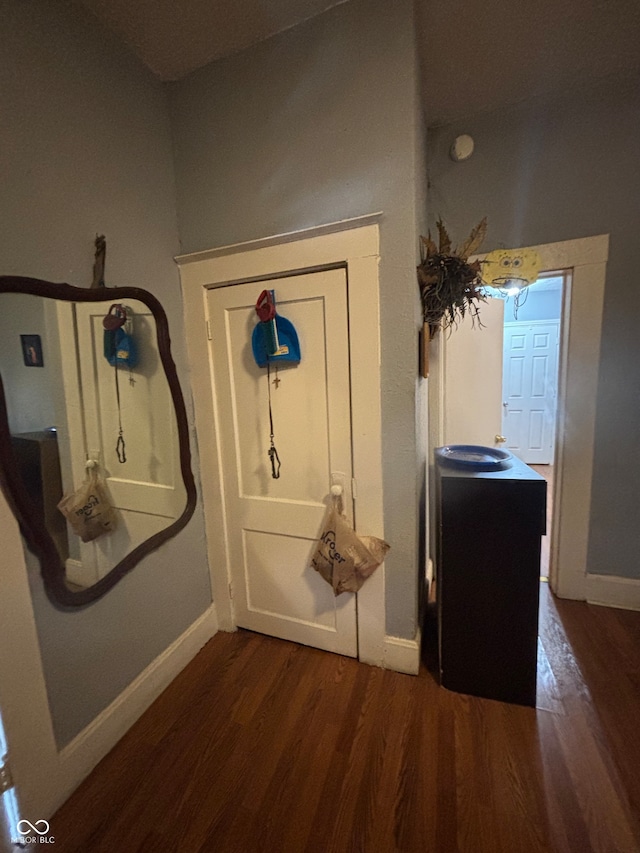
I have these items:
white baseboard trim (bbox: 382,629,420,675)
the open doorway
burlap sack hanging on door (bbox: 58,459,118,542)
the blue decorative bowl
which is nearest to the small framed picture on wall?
burlap sack hanging on door (bbox: 58,459,118,542)

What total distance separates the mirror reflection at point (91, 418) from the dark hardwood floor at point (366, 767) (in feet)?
2.38

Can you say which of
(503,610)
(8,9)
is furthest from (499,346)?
(8,9)

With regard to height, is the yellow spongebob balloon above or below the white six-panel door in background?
above

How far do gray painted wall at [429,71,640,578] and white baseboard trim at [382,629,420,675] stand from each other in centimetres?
125

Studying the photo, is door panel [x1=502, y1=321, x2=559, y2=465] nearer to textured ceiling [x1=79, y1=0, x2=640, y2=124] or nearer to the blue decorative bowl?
textured ceiling [x1=79, y1=0, x2=640, y2=124]

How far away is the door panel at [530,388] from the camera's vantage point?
463 cm

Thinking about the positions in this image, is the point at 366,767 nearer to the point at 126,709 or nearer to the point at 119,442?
the point at 126,709

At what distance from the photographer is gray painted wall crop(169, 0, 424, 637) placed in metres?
1.31

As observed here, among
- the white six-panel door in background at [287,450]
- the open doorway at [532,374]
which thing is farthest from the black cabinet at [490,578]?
the open doorway at [532,374]

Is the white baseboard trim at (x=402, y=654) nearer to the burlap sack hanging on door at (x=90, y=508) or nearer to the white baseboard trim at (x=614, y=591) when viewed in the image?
the white baseboard trim at (x=614, y=591)

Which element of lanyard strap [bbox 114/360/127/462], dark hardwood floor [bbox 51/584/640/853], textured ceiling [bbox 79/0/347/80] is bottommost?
dark hardwood floor [bbox 51/584/640/853]

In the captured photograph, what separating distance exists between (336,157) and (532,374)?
4417 mm

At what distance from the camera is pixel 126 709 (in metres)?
1.40

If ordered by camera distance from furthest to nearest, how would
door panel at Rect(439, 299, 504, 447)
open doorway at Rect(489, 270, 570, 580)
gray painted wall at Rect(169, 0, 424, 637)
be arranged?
open doorway at Rect(489, 270, 570, 580)
door panel at Rect(439, 299, 504, 447)
gray painted wall at Rect(169, 0, 424, 637)
